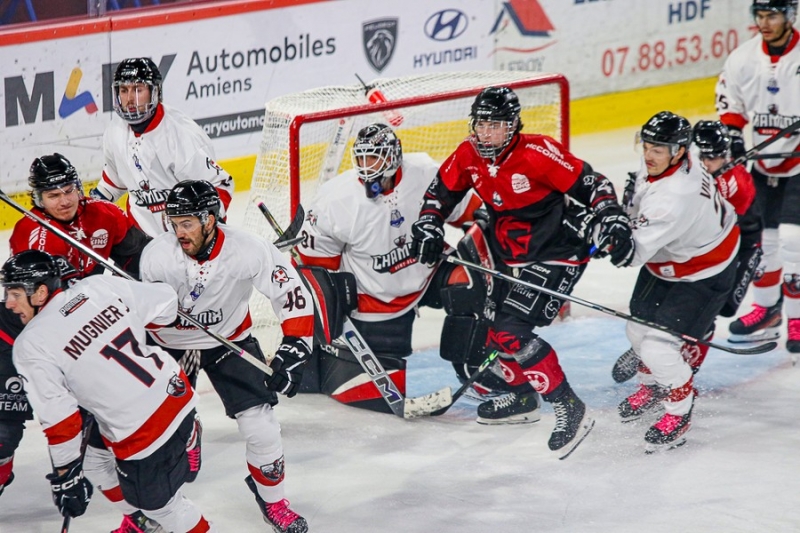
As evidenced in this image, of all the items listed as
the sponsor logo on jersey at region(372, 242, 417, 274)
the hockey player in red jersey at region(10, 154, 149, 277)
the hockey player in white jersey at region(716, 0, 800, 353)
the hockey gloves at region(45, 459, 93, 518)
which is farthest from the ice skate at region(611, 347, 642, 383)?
the hockey gloves at region(45, 459, 93, 518)

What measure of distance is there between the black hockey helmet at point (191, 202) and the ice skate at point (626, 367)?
2.04 m

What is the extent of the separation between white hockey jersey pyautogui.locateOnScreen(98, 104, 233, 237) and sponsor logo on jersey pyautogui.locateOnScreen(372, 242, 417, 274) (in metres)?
0.61

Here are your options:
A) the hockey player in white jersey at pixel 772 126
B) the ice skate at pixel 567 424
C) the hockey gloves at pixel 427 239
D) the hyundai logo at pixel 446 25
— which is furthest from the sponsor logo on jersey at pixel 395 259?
the hyundai logo at pixel 446 25

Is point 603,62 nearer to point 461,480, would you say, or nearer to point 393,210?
point 393,210

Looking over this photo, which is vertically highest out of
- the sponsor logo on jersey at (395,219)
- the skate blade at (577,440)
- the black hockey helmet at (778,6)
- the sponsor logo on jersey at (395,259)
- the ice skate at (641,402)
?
the black hockey helmet at (778,6)

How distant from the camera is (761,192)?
18.0ft

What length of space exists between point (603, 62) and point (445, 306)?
395 centimetres

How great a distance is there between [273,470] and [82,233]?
1.00m

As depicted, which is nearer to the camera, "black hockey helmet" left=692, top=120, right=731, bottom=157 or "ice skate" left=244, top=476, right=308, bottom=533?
"ice skate" left=244, top=476, right=308, bottom=533

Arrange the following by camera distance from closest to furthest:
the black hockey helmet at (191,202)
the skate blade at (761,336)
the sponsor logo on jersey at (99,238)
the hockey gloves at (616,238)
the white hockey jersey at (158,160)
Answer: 1. the black hockey helmet at (191,202)
2. the sponsor logo on jersey at (99,238)
3. the hockey gloves at (616,238)
4. the white hockey jersey at (158,160)
5. the skate blade at (761,336)

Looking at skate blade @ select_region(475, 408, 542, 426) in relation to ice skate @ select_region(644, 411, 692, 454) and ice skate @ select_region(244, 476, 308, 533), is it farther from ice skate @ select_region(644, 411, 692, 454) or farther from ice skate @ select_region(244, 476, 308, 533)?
ice skate @ select_region(244, 476, 308, 533)

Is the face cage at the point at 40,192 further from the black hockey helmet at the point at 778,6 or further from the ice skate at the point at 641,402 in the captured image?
the black hockey helmet at the point at 778,6

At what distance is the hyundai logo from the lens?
7.62 meters

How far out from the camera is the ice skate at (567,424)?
4566 mm
